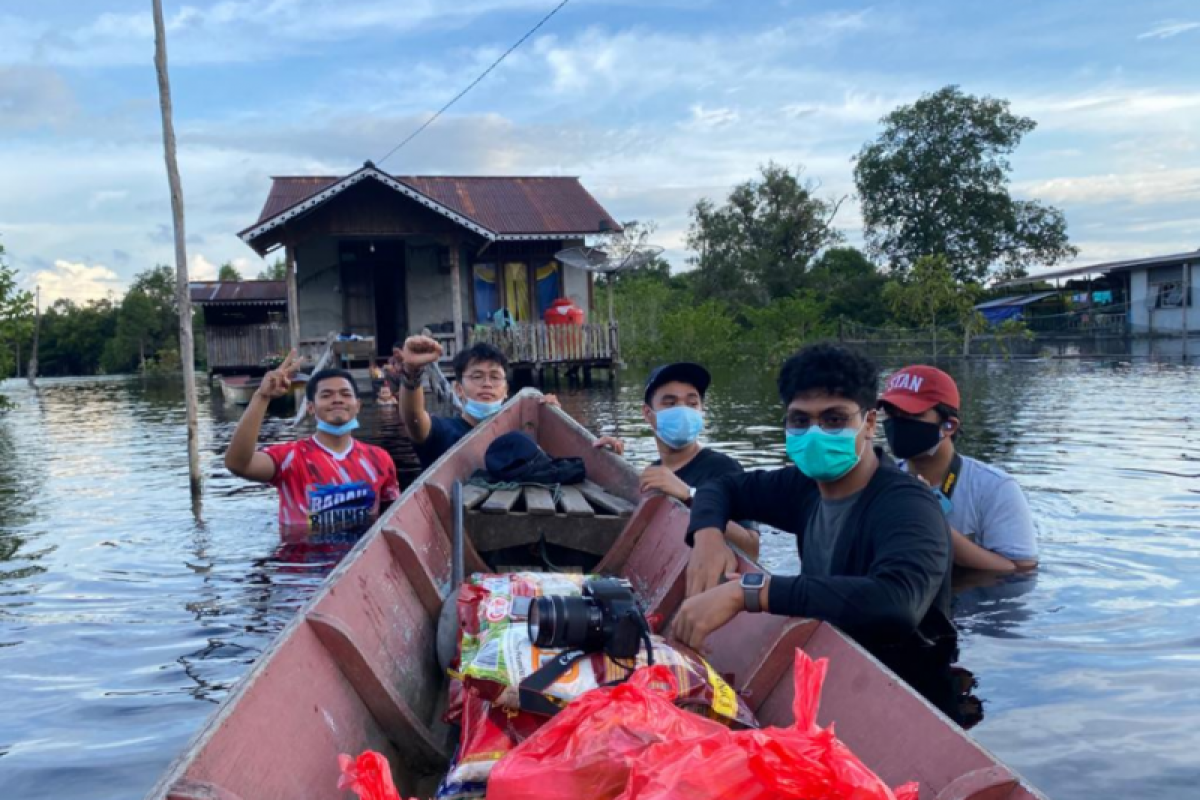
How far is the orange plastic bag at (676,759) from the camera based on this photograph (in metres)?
1.71

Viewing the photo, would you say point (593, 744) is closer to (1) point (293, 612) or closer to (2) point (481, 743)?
(2) point (481, 743)

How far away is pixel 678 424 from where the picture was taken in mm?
4898

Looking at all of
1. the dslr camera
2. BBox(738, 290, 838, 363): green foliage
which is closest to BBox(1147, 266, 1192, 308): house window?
BBox(738, 290, 838, 363): green foliage

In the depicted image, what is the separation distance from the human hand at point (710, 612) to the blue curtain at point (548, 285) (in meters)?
20.2

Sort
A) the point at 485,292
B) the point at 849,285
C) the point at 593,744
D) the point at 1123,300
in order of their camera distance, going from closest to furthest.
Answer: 1. the point at 593,744
2. the point at 485,292
3. the point at 1123,300
4. the point at 849,285

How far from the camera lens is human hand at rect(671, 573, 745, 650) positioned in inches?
111

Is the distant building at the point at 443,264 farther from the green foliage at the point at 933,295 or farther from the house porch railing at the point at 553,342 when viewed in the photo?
the green foliage at the point at 933,295

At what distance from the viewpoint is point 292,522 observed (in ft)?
20.9

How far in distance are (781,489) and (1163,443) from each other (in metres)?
9.67

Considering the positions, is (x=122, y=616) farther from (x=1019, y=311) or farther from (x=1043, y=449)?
(x=1019, y=311)

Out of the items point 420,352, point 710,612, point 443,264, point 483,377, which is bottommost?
point 710,612

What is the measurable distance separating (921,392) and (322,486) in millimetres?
3784

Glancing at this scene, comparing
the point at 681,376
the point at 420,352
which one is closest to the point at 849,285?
the point at 420,352

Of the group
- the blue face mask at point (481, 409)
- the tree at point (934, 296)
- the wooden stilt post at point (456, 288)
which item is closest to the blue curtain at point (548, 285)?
the wooden stilt post at point (456, 288)
